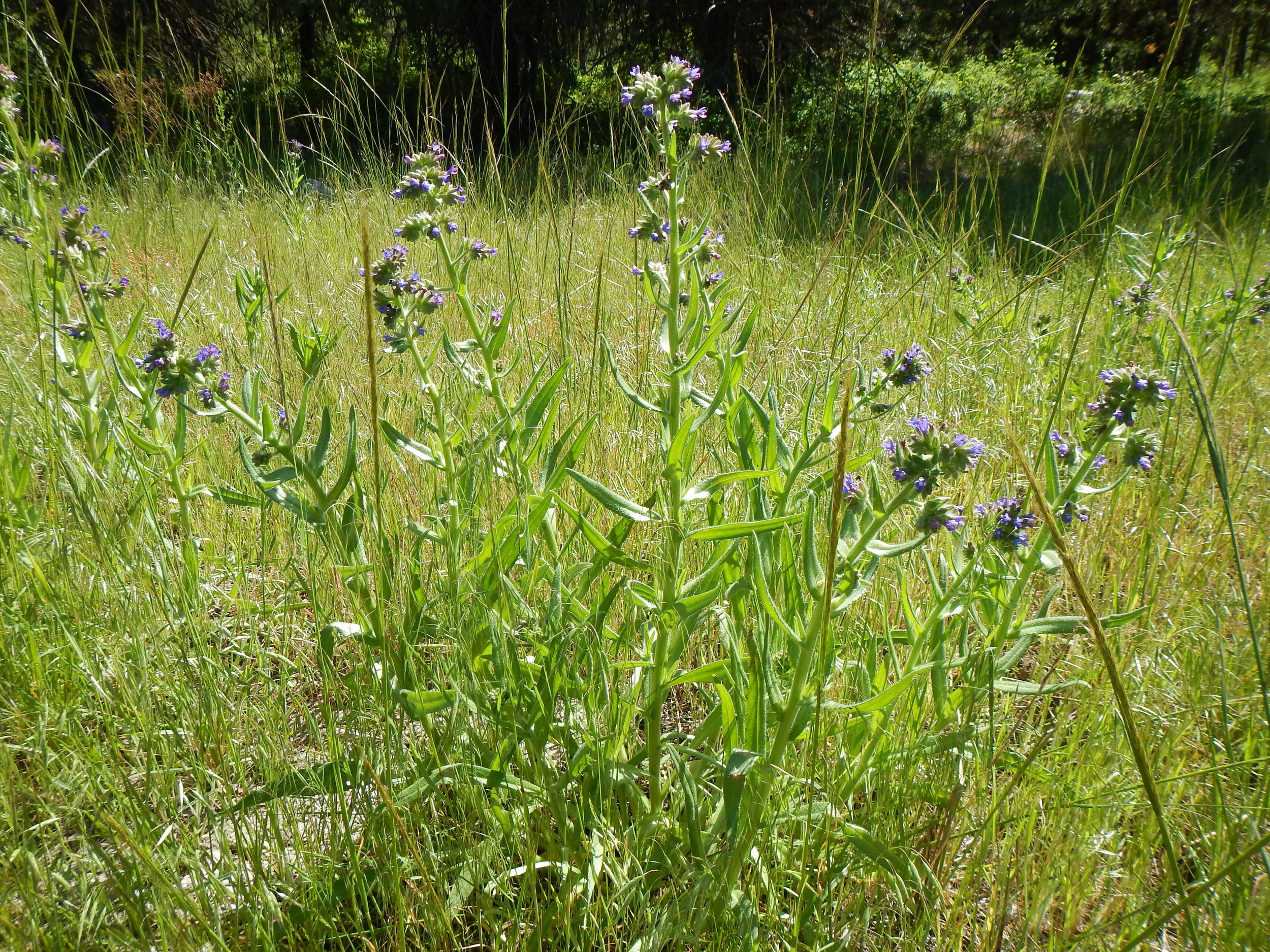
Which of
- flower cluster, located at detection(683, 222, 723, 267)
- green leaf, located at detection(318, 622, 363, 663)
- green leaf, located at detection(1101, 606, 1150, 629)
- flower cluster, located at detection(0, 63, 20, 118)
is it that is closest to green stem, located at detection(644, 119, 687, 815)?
flower cluster, located at detection(683, 222, 723, 267)

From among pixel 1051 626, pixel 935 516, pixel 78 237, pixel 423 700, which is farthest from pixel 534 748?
pixel 78 237

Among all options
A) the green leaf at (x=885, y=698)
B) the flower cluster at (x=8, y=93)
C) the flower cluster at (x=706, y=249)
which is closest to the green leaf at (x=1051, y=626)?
the green leaf at (x=885, y=698)

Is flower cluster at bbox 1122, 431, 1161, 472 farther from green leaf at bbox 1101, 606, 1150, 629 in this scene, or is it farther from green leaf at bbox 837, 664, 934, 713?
green leaf at bbox 837, 664, 934, 713

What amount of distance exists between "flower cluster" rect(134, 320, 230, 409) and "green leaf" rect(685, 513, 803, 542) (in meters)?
1.05

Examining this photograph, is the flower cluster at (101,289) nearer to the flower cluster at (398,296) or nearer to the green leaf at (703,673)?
the flower cluster at (398,296)

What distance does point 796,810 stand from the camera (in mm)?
1383

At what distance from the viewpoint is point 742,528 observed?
1.33 metres

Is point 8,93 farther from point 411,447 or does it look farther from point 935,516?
point 935,516

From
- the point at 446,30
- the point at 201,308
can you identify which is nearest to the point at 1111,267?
the point at 201,308

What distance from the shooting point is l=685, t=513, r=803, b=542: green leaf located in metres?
1.31

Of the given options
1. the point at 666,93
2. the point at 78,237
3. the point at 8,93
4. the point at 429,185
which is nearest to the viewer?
the point at 666,93

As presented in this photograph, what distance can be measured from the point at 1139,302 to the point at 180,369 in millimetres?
3101

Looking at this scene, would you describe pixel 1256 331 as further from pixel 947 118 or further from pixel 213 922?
pixel 947 118

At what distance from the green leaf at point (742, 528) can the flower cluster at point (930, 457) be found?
190mm
